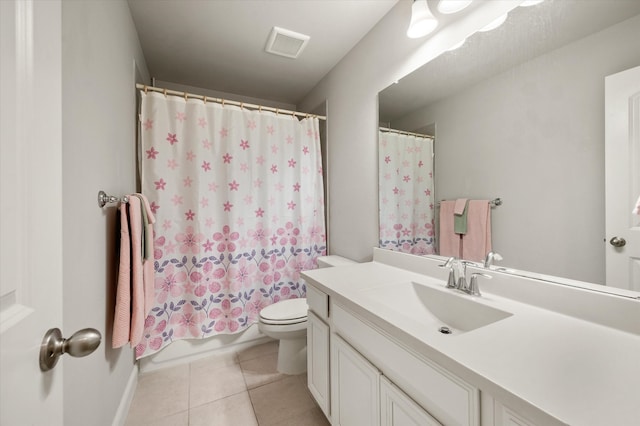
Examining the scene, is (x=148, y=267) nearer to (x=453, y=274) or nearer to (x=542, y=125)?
(x=453, y=274)

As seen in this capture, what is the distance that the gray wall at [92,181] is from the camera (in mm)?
836

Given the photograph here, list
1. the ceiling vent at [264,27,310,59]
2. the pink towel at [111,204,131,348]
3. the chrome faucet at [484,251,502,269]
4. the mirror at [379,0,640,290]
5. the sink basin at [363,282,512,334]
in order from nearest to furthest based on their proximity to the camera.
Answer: the mirror at [379,0,640,290] → the sink basin at [363,282,512,334] → the chrome faucet at [484,251,502,269] → the pink towel at [111,204,131,348] → the ceiling vent at [264,27,310,59]

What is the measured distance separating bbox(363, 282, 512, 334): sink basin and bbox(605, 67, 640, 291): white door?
36 centimetres

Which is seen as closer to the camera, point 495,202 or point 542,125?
point 542,125

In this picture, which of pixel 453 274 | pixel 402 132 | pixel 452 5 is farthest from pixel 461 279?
pixel 452 5

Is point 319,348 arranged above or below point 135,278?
below

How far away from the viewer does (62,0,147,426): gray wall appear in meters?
0.84

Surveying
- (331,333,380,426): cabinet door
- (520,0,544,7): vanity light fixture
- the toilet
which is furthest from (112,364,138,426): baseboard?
(520,0,544,7): vanity light fixture

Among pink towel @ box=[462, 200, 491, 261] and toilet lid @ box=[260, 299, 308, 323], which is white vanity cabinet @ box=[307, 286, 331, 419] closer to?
toilet lid @ box=[260, 299, 308, 323]

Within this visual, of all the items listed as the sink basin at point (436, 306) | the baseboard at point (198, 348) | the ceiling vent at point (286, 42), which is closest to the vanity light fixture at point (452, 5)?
the ceiling vent at point (286, 42)

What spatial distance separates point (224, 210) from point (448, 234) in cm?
156

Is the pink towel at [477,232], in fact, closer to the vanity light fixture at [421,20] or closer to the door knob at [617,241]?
the door knob at [617,241]

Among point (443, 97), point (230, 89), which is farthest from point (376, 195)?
point (230, 89)

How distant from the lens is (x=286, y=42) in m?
1.89
